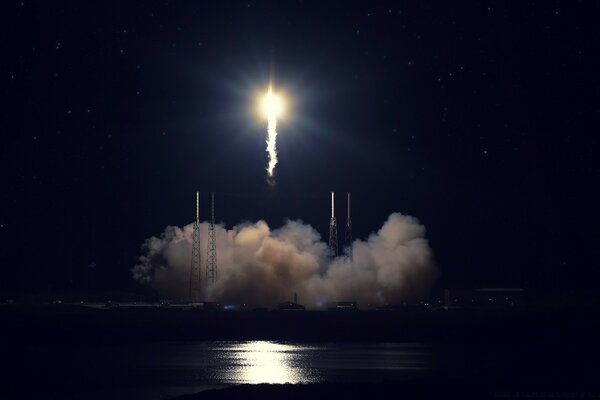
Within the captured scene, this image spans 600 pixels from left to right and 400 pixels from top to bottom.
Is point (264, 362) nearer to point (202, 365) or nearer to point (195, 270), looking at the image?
point (202, 365)

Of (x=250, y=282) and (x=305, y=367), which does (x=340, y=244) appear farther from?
(x=305, y=367)

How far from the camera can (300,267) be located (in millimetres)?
173125

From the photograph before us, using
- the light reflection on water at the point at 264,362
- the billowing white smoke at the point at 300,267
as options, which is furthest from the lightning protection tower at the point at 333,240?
the light reflection on water at the point at 264,362

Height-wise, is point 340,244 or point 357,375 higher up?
point 340,244

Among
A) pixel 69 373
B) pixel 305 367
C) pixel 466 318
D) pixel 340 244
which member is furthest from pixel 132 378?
pixel 340 244

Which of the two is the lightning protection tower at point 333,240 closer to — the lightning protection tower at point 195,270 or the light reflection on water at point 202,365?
the lightning protection tower at point 195,270

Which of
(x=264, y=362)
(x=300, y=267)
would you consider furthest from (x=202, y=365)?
(x=300, y=267)

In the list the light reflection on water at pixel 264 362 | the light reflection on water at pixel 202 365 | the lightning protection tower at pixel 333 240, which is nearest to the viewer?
the light reflection on water at pixel 202 365

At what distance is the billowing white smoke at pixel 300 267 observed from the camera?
170788 millimetres

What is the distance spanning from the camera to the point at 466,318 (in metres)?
139

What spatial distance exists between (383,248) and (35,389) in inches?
4502

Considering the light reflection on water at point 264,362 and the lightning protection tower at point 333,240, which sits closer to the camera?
the light reflection on water at point 264,362

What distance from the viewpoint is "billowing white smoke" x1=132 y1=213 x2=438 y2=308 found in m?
171

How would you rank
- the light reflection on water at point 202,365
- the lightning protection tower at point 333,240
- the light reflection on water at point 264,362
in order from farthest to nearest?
the lightning protection tower at point 333,240, the light reflection on water at point 264,362, the light reflection on water at point 202,365
